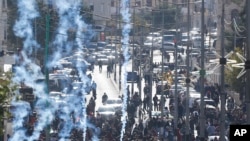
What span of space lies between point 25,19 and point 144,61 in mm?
Result: 17781

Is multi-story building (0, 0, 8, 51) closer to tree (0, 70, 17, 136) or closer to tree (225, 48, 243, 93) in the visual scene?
tree (0, 70, 17, 136)

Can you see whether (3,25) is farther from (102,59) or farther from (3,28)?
(102,59)

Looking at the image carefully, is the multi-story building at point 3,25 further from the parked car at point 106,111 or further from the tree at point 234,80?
the tree at point 234,80

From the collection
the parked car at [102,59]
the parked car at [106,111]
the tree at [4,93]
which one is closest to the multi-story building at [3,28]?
the parked car at [106,111]

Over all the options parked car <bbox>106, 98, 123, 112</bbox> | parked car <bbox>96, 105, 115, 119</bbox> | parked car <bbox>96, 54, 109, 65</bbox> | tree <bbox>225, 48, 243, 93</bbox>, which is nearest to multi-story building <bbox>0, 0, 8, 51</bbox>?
parked car <bbox>96, 105, 115, 119</bbox>

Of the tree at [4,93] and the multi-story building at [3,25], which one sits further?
the multi-story building at [3,25]

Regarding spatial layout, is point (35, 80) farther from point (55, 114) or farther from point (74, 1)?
point (74, 1)

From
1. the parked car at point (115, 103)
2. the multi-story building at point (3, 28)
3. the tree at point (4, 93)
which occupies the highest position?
the multi-story building at point (3, 28)

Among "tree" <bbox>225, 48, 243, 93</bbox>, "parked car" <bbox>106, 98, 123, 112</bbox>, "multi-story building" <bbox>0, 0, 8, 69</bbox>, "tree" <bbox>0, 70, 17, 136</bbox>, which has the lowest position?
"parked car" <bbox>106, 98, 123, 112</bbox>

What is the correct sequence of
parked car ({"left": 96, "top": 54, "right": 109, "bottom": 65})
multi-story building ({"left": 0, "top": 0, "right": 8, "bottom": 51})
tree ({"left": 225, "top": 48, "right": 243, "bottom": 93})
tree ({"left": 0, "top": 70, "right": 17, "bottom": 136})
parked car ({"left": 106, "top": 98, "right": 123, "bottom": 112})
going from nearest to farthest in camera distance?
tree ({"left": 0, "top": 70, "right": 17, "bottom": 136}) < multi-story building ({"left": 0, "top": 0, "right": 8, "bottom": 51}) < parked car ({"left": 106, "top": 98, "right": 123, "bottom": 112}) < tree ({"left": 225, "top": 48, "right": 243, "bottom": 93}) < parked car ({"left": 96, "top": 54, "right": 109, "bottom": 65})

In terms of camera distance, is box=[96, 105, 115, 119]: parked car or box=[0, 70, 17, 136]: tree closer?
box=[0, 70, 17, 136]: tree

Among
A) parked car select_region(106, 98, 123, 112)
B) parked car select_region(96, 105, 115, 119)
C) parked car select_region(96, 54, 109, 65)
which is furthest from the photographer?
parked car select_region(96, 54, 109, 65)

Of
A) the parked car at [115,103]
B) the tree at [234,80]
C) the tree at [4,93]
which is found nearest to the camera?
the tree at [4,93]

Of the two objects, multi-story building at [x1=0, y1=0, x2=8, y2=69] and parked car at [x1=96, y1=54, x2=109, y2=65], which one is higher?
multi-story building at [x1=0, y1=0, x2=8, y2=69]
